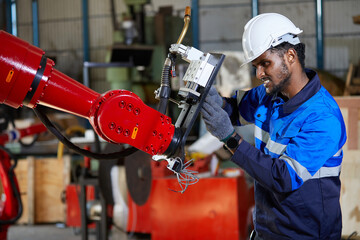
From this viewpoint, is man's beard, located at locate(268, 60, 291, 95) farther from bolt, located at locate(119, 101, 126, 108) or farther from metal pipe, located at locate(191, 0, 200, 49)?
metal pipe, located at locate(191, 0, 200, 49)

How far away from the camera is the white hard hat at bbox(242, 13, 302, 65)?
1.63m

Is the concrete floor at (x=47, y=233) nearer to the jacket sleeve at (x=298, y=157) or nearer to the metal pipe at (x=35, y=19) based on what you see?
the jacket sleeve at (x=298, y=157)

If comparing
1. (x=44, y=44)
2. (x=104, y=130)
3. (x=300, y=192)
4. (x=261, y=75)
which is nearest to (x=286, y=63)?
(x=261, y=75)

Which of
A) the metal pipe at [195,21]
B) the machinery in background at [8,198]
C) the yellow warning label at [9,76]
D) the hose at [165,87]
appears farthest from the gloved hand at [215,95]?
the metal pipe at [195,21]

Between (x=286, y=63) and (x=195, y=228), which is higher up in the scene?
(x=286, y=63)

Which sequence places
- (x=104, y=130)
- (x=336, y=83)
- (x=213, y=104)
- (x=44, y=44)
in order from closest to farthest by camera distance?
(x=104, y=130) < (x=213, y=104) < (x=336, y=83) < (x=44, y=44)

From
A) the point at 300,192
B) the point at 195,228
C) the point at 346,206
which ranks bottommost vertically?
the point at 195,228

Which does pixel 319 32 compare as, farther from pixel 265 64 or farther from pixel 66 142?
pixel 66 142

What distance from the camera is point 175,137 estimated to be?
1.47m

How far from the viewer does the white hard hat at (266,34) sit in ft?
5.33

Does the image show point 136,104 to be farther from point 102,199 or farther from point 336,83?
point 336,83

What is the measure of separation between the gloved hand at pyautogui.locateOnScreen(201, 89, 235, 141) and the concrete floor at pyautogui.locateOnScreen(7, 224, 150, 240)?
3211 millimetres

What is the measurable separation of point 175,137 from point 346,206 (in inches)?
57.7

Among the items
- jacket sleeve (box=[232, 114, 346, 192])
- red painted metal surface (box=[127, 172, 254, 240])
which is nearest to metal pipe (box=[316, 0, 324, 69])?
red painted metal surface (box=[127, 172, 254, 240])
